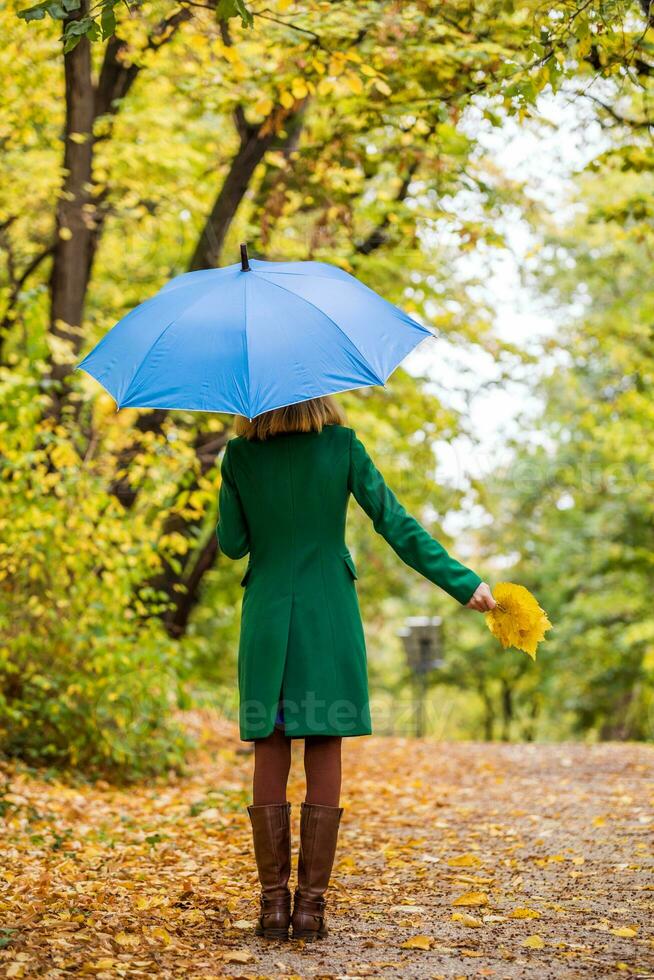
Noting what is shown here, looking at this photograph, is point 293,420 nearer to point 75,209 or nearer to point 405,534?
point 405,534

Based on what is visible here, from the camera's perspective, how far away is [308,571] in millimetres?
3404

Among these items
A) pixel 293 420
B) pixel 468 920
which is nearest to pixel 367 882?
pixel 468 920

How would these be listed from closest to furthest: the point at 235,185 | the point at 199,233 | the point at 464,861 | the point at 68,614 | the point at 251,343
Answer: the point at 251,343 → the point at 464,861 → the point at 68,614 → the point at 235,185 → the point at 199,233

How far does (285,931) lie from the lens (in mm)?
3338

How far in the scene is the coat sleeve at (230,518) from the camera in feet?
11.5

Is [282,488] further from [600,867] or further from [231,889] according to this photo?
[600,867]

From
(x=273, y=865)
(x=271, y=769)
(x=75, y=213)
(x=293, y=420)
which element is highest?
(x=75, y=213)

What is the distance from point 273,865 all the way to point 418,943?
1.68ft

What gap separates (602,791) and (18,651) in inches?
151

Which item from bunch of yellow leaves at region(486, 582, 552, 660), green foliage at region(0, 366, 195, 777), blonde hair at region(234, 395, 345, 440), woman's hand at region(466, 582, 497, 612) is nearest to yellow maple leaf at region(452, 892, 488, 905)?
bunch of yellow leaves at region(486, 582, 552, 660)

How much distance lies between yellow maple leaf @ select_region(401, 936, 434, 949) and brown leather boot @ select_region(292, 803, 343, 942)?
0.91ft

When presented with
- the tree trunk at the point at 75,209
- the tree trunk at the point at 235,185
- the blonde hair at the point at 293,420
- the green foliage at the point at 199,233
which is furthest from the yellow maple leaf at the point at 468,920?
the tree trunk at the point at 235,185

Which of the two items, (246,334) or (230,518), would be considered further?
(230,518)

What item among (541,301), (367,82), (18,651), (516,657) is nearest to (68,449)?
(18,651)
